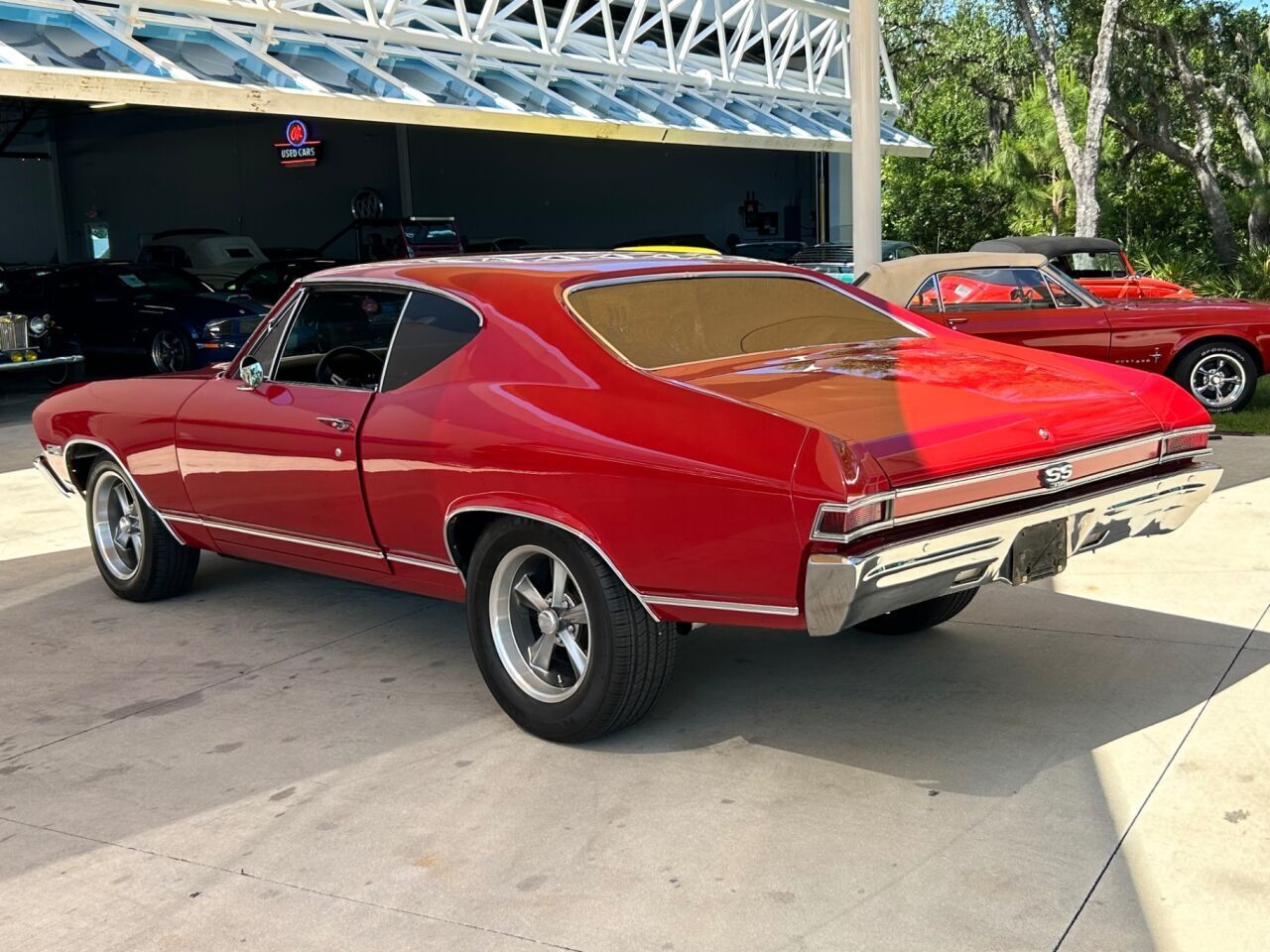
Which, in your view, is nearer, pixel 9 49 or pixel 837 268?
pixel 9 49

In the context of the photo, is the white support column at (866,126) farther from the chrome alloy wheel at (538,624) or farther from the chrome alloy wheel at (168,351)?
the chrome alloy wheel at (168,351)

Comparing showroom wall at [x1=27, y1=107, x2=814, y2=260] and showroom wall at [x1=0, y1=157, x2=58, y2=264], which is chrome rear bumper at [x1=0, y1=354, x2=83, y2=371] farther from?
showroom wall at [x1=0, y1=157, x2=58, y2=264]

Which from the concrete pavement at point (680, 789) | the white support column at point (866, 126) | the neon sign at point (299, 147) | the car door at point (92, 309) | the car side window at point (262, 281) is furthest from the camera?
the neon sign at point (299, 147)

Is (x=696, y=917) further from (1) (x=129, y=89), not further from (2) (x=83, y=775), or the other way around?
(1) (x=129, y=89)

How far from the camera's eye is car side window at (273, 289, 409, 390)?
528 cm

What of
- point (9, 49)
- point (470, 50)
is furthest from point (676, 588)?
point (470, 50)

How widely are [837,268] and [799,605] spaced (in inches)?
664

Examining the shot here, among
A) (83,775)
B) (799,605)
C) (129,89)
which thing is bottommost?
(83,775)

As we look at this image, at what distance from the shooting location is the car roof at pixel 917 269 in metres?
11.0

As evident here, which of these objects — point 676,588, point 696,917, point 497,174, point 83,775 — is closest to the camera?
point 696,917

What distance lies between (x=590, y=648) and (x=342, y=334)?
2.14 m

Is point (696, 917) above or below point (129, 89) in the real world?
below

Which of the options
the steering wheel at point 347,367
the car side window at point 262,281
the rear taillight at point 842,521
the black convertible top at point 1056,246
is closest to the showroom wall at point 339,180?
the car side window at point 262,281

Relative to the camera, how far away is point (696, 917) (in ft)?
10.6
